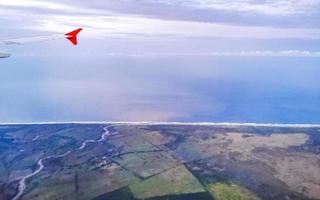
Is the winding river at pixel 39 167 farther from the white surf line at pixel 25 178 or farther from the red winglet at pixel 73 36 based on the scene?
the red winglet at pixel 73 36

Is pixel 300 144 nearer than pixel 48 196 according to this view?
No

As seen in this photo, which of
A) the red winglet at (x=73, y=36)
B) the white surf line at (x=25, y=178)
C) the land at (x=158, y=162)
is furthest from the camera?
the land at (x=158, y=162)

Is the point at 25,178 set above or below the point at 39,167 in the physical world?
below

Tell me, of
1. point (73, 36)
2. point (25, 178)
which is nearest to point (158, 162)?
point (25, 178)

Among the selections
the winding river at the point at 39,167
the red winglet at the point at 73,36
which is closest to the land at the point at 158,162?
the winding river at the point at 39,167

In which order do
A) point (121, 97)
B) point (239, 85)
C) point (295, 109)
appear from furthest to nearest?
point (239, 85) < point (121, 97) < point (295, 109)

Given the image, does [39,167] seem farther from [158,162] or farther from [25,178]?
[158,162]

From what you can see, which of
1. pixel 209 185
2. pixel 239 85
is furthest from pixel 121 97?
pixel 209 185

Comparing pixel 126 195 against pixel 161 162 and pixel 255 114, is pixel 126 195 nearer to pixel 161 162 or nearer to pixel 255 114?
pixel 161 162

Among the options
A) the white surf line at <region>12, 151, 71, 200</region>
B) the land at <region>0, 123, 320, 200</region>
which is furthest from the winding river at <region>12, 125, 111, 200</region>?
the land at <region>0, 123, 320, 200</region>
